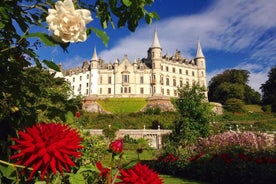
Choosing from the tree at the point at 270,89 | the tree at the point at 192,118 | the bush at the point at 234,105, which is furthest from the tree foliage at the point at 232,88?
the tree at the point at 192,118

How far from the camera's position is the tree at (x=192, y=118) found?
1842 cm

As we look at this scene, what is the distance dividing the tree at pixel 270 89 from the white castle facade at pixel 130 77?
67.3ft

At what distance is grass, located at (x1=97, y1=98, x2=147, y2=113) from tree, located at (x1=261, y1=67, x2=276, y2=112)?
115 feet

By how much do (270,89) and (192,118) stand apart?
6737 cm

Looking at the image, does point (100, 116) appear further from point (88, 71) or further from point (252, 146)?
point (252, 146)

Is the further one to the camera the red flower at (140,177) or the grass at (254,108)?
the grass at (254,108)

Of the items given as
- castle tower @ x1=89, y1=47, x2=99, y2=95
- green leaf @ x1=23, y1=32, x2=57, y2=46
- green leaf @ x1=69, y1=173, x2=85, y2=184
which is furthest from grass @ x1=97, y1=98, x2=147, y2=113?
green leaf @ x1=23, y1=32, x2=57, y2=46

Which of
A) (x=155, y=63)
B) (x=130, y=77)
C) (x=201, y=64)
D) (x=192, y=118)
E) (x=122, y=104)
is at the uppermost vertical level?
(x=201, y=64)

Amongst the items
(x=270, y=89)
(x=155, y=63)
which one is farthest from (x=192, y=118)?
(x=270, y=89)

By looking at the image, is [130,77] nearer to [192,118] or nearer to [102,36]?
[192,118]

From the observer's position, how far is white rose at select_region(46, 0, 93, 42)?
4.87 ft

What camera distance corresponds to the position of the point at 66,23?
4.89ft

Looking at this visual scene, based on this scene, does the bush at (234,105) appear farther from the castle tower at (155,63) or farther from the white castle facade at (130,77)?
the castle tower at (155,63)

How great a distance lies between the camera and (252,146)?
12.9 metres
